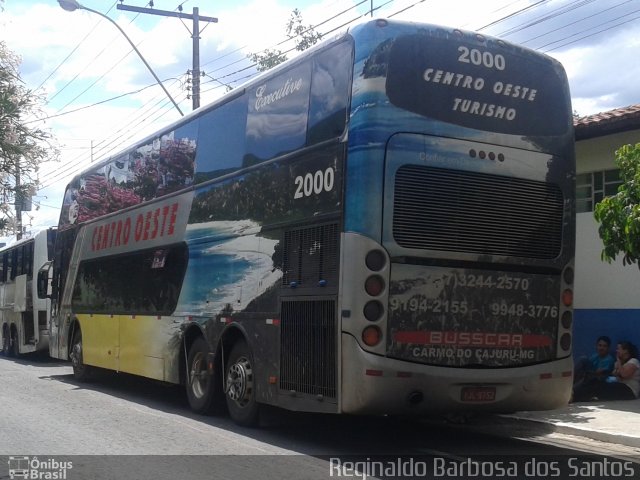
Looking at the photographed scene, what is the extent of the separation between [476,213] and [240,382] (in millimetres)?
3554

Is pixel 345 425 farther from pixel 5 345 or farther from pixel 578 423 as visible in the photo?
pixel 5 345

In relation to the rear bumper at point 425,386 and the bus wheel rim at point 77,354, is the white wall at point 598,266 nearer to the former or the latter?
the rear bumper at point 425,386

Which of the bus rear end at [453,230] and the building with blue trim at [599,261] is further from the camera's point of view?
the building with blue trim at [599,261]

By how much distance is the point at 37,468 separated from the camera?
7477 mm

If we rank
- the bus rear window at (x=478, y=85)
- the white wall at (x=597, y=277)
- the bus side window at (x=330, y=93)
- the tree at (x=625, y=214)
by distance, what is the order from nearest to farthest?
the bus rear window at (x=478, y=85), the bus side window at (x=330, y=93), the tree at (x=625, y=214), the white wall at (x=597, y=277)

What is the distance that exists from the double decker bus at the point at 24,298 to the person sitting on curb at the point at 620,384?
44.2ft

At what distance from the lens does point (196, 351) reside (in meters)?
11.2

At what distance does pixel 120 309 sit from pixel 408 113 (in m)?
7.72

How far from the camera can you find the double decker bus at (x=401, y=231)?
7777 millimetres

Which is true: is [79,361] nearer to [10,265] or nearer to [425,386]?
[10,265]

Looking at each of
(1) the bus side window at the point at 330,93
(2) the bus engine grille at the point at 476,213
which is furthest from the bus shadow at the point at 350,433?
(1) the bus side window at the point at 330,93

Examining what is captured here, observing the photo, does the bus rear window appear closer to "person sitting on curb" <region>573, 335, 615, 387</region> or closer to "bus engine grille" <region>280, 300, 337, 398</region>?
"bus engine grille" <region>280, 300, 337, 398</region>

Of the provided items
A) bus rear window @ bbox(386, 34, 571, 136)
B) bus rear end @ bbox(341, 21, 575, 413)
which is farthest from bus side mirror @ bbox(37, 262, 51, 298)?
bus rear window @ bbox(386, 34, 571, 136)

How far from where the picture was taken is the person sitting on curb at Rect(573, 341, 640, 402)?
1228 centimetres
